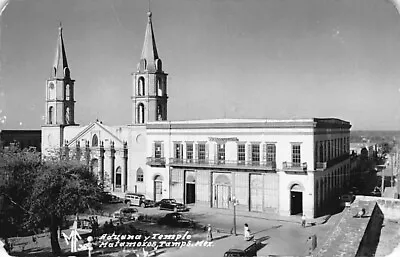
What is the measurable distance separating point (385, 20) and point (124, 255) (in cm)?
455

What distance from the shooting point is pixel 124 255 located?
6031mm

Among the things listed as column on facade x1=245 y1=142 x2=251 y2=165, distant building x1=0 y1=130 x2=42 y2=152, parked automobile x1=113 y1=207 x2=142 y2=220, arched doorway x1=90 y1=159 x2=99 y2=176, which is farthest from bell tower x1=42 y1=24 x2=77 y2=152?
column on facade x1=245 y1=142 x2=251 y2=165

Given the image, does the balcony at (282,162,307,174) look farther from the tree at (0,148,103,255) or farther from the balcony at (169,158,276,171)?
the tree at (0,148,103,255)

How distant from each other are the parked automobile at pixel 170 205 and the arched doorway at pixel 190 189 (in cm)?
12

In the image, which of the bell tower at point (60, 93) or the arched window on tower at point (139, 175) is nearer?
the bell tower at point (60, 93)

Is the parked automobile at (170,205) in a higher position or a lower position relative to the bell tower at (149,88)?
lower

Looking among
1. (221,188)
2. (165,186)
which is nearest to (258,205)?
(221,188)

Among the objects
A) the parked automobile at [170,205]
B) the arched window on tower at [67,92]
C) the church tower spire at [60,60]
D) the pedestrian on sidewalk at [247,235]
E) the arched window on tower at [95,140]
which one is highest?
the church tower spire at [60,60]

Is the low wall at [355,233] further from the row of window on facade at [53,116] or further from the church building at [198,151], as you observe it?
the row of window on facade at [53,116]

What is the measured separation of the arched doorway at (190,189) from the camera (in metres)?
6.61

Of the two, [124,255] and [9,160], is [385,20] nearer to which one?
[124,255]

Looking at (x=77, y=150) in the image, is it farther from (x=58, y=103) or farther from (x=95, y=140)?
(x=58, y=103)

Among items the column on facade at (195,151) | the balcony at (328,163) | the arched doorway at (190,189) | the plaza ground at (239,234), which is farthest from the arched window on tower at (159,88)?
the balcony at (328,163)

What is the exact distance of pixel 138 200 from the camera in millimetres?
6828
